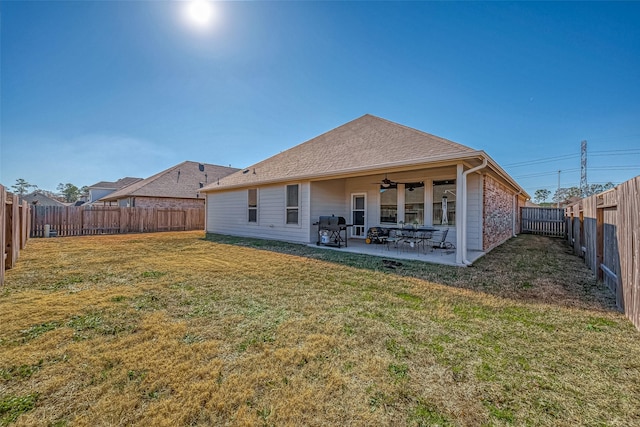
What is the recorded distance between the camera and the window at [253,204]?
41.5ft

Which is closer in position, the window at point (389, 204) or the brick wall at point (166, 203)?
the window at point (389, 204)

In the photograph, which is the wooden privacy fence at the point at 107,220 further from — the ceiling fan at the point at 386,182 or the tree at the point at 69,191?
the tree at the point at 69,191

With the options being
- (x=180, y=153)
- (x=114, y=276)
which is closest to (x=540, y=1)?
(x=114, y=276)

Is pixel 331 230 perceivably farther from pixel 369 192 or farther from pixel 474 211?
pixel 474 211

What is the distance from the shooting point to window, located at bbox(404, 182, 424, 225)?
9.66 meters

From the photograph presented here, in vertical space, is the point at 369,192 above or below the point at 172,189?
below

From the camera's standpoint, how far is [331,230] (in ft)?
32.0

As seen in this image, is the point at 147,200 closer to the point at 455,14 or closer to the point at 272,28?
the point at 272,28

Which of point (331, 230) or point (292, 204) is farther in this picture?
point (292, 204)

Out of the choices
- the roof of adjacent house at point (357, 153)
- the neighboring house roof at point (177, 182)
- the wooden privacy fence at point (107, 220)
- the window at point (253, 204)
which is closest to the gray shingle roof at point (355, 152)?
the roof of adjacent house at point (357, 153)

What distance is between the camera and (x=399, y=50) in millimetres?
9594

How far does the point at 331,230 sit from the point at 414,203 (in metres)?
3.33

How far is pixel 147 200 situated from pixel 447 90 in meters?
20.9

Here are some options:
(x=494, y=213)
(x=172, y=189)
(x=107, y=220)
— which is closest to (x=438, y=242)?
(x=494, y=213)
